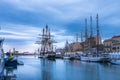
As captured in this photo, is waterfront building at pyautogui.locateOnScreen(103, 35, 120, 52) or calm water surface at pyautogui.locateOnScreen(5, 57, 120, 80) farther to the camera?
waterfront building at pyautogui.locateOnScreen(103, 35, 120, 52)

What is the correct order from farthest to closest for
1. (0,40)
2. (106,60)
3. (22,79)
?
(106,60)
(22,79)
(0,40)

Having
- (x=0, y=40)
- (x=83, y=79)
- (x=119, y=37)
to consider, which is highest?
(x=119, y=37)

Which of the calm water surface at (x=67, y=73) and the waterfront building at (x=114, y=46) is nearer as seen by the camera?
the calm water surface at (x=67, y=73)

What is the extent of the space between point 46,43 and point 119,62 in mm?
105371

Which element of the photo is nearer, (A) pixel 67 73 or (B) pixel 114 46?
(A) pixel 67 73

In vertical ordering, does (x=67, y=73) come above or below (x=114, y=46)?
below

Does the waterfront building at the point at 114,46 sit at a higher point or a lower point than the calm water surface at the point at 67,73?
higher

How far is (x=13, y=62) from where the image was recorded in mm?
76000

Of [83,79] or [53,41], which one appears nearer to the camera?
[83,79]

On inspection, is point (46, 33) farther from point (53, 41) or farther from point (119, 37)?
point (119, 37)

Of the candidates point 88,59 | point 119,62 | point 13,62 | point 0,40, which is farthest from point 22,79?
point 88,59

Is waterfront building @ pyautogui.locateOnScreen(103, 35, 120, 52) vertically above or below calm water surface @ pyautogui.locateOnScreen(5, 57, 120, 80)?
above

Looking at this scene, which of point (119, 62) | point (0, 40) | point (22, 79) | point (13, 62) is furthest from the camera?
point (119, 62)

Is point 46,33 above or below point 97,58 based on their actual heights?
above
